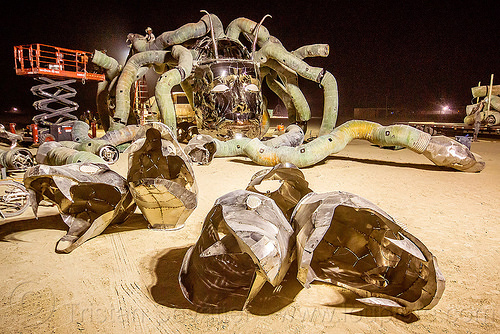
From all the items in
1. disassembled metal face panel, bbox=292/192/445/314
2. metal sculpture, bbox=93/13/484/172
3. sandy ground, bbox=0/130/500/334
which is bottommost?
sandy ground, bbox=0/130/500/334

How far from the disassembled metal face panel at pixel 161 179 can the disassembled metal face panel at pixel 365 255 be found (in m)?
1.49

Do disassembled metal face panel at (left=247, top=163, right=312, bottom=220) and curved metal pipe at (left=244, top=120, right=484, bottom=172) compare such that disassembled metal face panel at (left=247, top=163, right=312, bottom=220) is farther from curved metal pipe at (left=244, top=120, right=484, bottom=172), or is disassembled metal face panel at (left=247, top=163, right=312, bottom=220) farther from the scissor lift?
the scissor lift

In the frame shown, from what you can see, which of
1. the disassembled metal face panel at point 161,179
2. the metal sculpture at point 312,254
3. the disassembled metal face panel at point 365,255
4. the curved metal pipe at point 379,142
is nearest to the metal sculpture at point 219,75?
the curved metal pipe at point 379,142

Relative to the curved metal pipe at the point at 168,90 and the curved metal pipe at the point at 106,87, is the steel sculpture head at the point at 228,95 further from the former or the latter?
the curved metal pipe at the point at 106,87

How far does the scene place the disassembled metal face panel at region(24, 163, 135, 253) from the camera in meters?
3.35

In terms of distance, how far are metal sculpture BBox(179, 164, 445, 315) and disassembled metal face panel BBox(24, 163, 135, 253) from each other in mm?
1500

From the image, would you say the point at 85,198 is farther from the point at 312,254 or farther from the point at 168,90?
the point at 168,90

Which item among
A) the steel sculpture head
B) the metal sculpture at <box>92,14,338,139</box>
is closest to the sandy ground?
the steel sculpture head

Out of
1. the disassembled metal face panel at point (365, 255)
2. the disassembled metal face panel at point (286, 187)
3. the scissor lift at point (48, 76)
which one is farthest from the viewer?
the scissor lift at point (48, 76)

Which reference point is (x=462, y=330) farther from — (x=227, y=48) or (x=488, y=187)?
(x=227, y=48)

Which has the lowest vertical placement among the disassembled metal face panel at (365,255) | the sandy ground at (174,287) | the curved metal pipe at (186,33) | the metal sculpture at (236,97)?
the sandy ground at (174,287)

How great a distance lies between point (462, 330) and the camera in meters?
2.09

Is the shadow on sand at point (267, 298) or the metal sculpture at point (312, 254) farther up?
the metal sculpture at point (312, 254)

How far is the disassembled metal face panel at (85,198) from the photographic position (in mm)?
3350
